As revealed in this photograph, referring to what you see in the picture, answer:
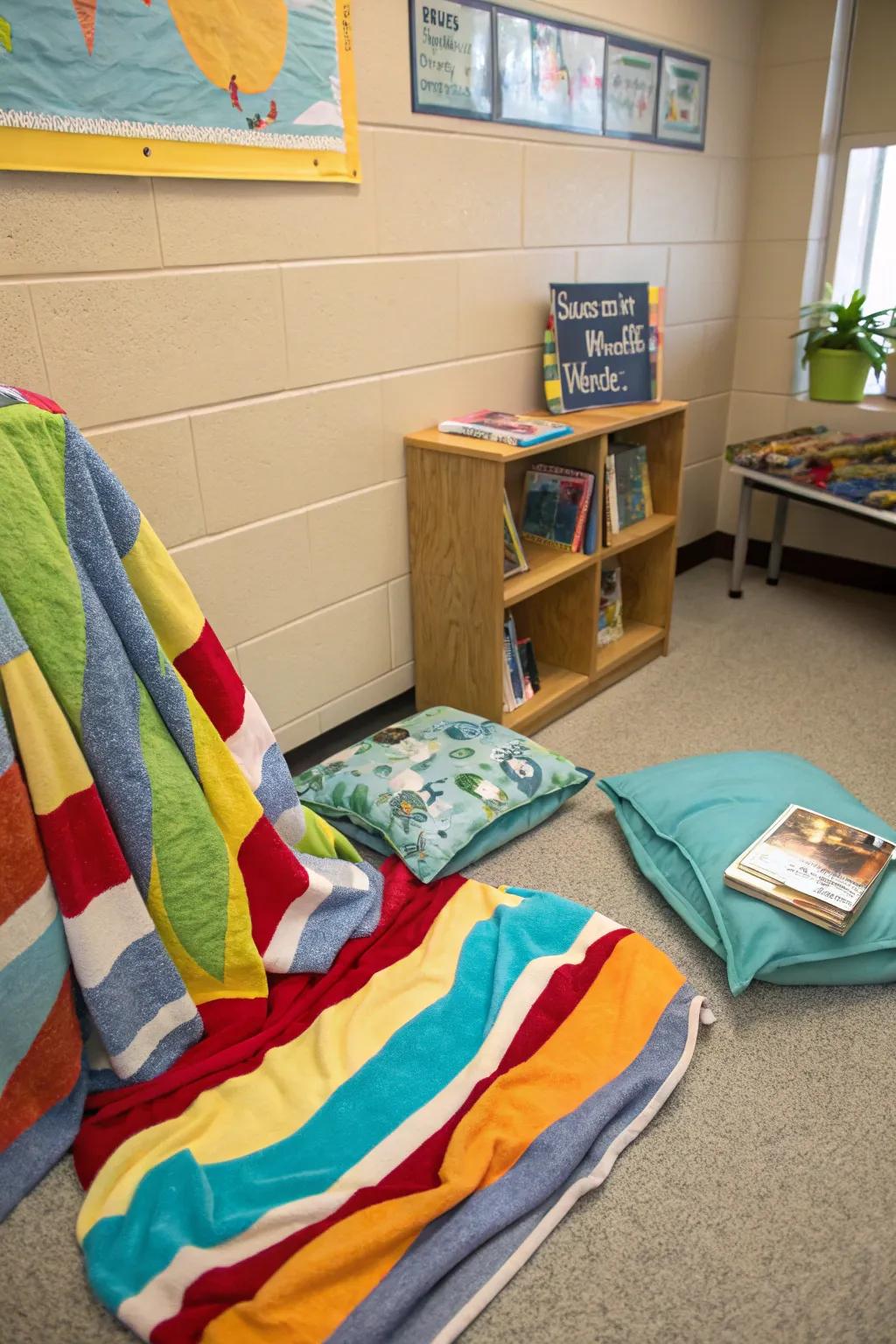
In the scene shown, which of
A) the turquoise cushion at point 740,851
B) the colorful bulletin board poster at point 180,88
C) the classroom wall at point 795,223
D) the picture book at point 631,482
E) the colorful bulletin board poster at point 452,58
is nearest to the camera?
the colorful bulletin board poster at point 180,88

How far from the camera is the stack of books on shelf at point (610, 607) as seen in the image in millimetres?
2669

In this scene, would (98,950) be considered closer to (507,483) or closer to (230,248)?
(230,248)

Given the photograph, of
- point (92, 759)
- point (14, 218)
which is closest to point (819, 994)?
point (92, 759)

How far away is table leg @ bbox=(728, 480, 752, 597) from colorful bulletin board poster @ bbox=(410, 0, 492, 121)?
1.44 meters

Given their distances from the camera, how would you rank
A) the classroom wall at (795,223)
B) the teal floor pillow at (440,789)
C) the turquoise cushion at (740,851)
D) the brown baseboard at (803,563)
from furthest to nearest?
the brown baseboard at (803,563) < the classroom wall at (795,223) < the teal floor pillow at (440,789) < the turquoise cushion at (740,851)

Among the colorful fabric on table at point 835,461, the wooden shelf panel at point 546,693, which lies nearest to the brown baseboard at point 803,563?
the colorful fabric on table at point 835,461

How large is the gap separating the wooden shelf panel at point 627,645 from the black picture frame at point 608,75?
1.32 meters

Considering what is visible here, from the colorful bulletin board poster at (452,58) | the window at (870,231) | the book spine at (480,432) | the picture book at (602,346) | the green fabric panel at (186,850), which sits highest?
the colorful bulletin board poster at (452,58)

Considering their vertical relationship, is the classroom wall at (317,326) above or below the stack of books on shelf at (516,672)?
above

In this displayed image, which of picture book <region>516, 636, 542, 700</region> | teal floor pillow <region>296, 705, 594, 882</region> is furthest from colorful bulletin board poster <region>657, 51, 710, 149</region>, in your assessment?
A: teal floor pillow <region>296, 705, 594, 882</region>

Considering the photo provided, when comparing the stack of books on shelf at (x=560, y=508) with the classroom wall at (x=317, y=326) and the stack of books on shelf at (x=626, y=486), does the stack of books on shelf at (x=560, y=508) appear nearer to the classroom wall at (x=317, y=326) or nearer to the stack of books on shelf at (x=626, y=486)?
the stack of books on shelf at (x=626, y=486)

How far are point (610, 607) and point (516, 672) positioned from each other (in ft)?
1.58

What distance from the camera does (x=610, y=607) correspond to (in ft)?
8.75

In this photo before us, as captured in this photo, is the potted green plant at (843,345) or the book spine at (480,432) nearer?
the book spine at (480,432)
